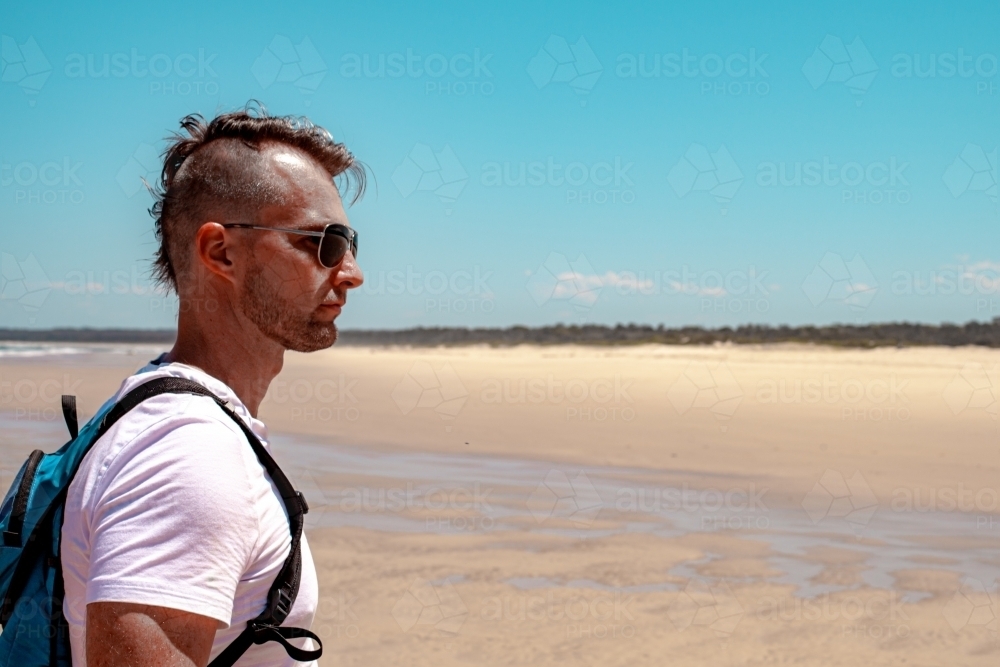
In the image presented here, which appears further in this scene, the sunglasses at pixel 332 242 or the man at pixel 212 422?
the sunglasses at pixel 332 242

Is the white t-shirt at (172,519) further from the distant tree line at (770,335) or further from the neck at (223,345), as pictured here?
the distant tree line at (770,335)

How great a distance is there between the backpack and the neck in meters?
0.21

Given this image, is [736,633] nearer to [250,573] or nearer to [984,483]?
[250,573]

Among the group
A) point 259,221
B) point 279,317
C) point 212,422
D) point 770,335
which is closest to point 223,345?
point 279,317

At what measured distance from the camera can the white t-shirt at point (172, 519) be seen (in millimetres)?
1029

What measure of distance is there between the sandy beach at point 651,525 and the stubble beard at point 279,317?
327 cm

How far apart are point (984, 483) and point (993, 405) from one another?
21.3 feet

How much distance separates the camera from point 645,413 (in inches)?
587

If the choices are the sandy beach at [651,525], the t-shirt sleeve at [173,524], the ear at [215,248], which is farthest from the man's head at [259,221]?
the sandy beach at [651,525]

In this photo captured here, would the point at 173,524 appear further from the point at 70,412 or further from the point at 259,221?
the point at 70,412

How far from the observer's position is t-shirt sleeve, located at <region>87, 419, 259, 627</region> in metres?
1.03

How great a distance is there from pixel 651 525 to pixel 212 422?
6385mm

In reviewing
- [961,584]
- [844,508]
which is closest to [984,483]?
[844,508]

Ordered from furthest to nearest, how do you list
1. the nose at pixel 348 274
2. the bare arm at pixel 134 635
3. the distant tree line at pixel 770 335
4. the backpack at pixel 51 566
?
1. the distant tree line at pixel 770 335
2. the nose at pixel 348 274
3. the backpack at pixel 51 566
4. the bare arm at pixel 134 635
